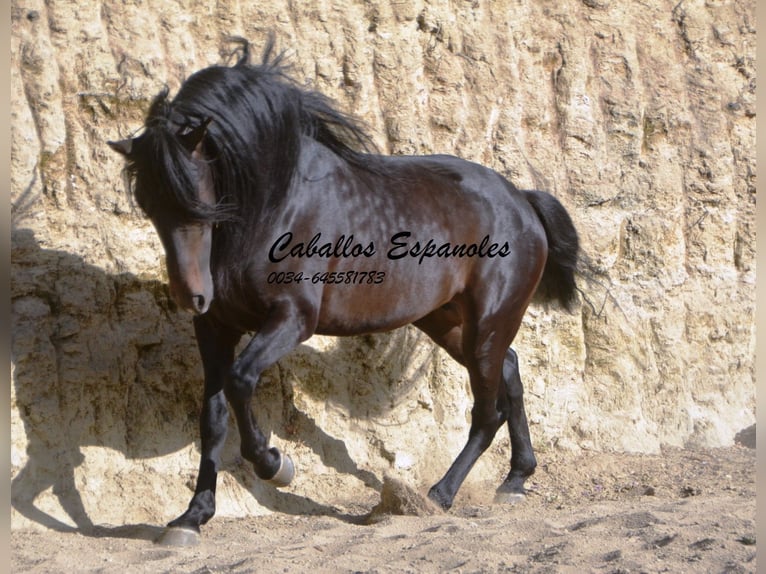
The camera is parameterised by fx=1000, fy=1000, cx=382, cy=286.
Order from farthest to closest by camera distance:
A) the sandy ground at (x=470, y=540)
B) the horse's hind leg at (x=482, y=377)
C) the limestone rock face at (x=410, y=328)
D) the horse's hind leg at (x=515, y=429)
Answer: the horse's hind leg at (x=515, y=429) → the horse's hind leg at (x=482, y=377) → the limestone rock face at (x=410, y=328) → the sandy ground at (x=470, y=540)

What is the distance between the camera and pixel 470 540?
4.54m

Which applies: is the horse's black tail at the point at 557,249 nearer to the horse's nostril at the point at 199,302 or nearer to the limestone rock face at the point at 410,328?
the limestone rock face at the point at 410,328

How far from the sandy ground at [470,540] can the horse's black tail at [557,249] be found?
136 centimetres

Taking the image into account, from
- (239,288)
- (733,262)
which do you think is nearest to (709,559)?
(239,288)

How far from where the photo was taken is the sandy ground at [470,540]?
163 inches

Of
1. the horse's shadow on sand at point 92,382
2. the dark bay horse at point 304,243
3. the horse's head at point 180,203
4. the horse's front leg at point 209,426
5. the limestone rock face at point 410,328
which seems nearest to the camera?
the horse's head at point 180,203

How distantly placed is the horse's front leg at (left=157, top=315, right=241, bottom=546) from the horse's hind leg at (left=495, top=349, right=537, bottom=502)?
186 cm

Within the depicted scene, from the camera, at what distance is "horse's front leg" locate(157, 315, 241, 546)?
4.92 metres

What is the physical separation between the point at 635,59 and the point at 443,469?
3868mm

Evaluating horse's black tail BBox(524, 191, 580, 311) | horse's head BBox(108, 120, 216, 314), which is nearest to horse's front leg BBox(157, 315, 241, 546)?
horse's head BBox(108, 120, 216, 314)

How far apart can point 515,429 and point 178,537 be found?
Result: 2395 mm

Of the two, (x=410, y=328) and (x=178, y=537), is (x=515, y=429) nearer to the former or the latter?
(x=410, y=328)

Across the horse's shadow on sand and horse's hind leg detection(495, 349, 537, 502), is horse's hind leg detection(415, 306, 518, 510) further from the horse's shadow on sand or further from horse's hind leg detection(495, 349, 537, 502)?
the horse's shadow on sand

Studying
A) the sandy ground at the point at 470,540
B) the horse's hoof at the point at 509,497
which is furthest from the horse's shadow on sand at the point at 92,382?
the horse's hoof at the point at 509,497
